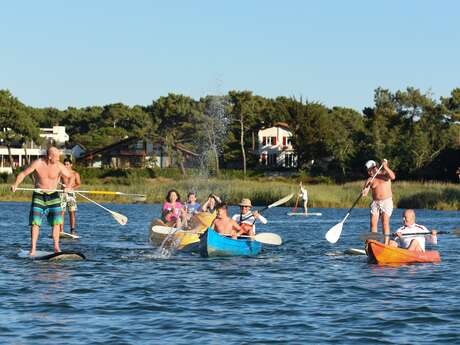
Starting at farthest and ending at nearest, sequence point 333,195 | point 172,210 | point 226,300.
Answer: point 333,195, point 172,210, point 226,300

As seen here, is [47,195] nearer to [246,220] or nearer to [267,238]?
[246,220]

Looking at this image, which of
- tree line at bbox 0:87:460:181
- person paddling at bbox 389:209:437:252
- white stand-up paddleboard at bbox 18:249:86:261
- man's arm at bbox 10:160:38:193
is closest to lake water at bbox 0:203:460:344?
white stand-up paddleboard at bbox 18:249:86:261

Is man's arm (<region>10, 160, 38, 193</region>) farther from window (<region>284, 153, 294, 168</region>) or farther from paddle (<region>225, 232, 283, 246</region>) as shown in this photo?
window (<region>284, 153, 294, 168</region>)

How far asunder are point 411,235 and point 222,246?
3.78 metres

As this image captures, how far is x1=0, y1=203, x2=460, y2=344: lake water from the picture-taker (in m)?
12.2

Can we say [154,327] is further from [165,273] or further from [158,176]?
[158,176]

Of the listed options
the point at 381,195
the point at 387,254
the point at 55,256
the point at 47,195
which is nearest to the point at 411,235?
the point at 387,254

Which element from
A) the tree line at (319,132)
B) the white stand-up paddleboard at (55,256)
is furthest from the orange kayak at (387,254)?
the tree line at (319,132)

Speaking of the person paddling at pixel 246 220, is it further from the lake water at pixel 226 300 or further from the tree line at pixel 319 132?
the tree line at pixel 319 132

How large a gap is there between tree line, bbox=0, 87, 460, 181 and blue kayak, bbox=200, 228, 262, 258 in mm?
58952

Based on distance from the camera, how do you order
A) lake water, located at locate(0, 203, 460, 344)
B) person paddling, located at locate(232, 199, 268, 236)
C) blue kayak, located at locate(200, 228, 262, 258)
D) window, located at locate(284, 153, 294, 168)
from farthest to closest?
window, located at locate(284, 153, 294, 168)
person paddling, located at locate(232, 199, 268, 236)
blue kayak, located at locate(200, 228, 262, 258)
lake water, located at locate(0, 203, 460, 344)

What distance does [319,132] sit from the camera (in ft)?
314

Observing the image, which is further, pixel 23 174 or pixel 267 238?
pixel 267 238

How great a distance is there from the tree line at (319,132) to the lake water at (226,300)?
199 ft
